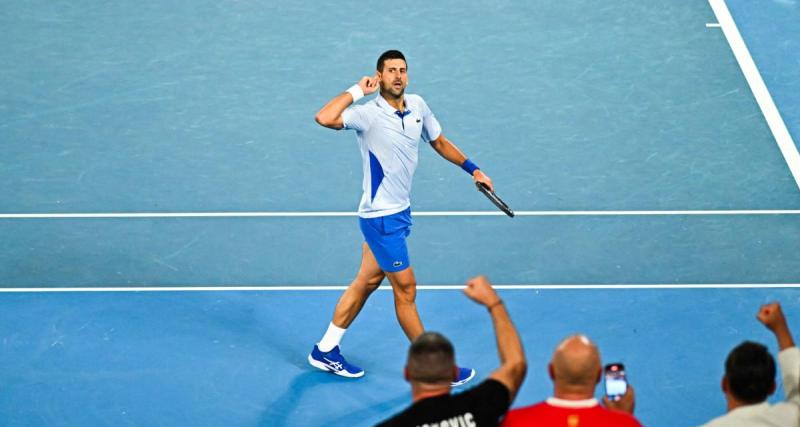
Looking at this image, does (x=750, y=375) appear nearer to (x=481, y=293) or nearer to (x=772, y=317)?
(x=772, y=317)

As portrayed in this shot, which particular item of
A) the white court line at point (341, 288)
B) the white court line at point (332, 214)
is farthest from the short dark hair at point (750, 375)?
the white court line at point (332, 214)

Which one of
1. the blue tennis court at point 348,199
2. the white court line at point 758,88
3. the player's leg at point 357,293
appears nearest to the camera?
the player's leg at point 357,293

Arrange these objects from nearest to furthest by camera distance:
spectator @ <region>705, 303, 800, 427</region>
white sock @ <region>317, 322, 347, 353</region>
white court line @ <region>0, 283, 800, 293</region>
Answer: spectator @ <region>705, 303, 800, 427</region> → white sock @ <region>317, 322, 347, 353</region> → white court line @ <region>0, 283, 800, 293</region>

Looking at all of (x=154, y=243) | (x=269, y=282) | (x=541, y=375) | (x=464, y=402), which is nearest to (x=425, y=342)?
(x=464, y=402)

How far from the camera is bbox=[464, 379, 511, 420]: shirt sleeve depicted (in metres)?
5.96

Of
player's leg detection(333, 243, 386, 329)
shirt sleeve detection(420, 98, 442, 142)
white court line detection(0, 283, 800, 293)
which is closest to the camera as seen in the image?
shirt sleeve detection(420, 98, 442, 142)

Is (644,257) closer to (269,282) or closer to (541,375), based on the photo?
(541,375)

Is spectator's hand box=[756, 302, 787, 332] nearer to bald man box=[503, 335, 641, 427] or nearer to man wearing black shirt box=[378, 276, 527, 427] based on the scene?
bald man box=[503, 335, 641, 427]

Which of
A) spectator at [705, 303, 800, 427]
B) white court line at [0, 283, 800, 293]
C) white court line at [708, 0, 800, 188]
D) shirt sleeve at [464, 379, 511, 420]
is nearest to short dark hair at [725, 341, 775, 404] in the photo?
spectator at [705, 303, 800, 427]

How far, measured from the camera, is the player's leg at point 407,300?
380 inches

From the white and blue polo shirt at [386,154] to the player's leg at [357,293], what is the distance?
503mm

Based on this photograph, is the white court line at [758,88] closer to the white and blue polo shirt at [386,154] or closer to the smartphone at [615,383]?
the white and blue polo shirt at [386,154]

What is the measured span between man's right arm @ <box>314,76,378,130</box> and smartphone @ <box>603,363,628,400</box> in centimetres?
352

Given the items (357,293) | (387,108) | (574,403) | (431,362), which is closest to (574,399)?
(574,403)
